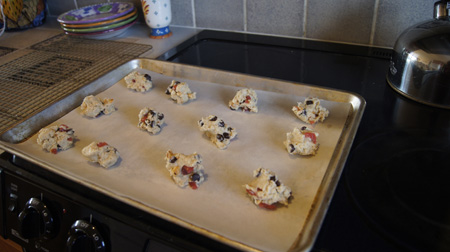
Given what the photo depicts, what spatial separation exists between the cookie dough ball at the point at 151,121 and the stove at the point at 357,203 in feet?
0.61

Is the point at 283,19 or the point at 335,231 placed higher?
the point at 283,19

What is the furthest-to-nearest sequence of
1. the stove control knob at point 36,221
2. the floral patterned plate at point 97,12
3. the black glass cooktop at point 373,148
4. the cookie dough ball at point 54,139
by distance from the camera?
the floral patterned plate at point 97,12 < the cookie dough ball at point 54,139 < the stove control knob at point 36,221 < the black glass cooktop at point 373,148

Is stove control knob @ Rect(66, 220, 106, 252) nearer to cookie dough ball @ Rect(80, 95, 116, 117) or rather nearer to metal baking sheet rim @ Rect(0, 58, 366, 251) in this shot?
metal baking sheet rim @ Rect(0, 58, 366, 251)

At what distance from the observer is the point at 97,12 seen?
1.19 metres

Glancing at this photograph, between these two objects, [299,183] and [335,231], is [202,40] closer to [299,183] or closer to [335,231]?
[299,183]

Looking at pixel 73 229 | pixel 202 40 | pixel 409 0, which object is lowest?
pixel 73 229

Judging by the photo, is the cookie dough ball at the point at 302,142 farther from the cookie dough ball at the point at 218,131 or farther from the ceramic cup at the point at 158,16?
the ceramic cup at the point at 158,16

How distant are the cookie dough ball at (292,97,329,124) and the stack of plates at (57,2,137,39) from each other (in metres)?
0.71

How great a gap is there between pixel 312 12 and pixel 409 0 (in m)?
0.23

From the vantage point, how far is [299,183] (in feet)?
1.80

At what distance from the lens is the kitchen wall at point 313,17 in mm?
850

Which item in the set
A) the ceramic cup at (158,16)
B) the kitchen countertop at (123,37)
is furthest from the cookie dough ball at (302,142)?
the ceramic cup at (158,16)

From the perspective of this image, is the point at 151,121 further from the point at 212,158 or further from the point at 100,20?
the point at 100,20

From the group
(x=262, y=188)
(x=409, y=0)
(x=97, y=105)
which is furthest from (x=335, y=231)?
(x=409, y=0)
